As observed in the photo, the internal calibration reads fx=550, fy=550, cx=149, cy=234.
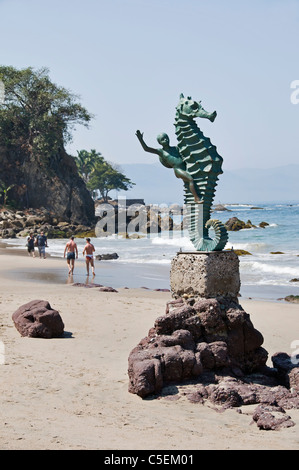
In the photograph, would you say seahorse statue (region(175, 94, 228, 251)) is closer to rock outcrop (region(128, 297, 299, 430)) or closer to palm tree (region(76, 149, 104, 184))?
rock outcrop (region(128, 297, 299, 430))

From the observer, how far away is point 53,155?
55.5 metres

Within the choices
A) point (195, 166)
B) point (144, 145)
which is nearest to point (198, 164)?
point (195, 166)

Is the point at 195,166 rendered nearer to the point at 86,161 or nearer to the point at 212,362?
the point at 212,362

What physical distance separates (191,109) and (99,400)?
4133mm

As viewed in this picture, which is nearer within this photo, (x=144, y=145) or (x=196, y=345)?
(x=196, y=345)

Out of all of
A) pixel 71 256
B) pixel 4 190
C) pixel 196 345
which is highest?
pixel 4 190

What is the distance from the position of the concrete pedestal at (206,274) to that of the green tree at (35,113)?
47912 millimetres

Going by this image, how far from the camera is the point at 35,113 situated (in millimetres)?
54656

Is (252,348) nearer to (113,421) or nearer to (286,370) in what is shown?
(286,370)

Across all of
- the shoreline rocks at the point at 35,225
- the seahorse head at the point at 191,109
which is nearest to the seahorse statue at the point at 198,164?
the seahorse head at the point at 191,109

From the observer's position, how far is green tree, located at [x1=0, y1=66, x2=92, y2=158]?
53812 mm

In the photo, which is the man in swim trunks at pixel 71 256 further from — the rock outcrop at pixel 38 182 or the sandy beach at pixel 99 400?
the rock outcrop at pixel 38 182

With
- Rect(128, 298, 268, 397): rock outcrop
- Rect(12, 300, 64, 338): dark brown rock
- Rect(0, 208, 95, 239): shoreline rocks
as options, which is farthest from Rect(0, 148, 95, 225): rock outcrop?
Rect(128, 298, 268, 397): rock outcrop
